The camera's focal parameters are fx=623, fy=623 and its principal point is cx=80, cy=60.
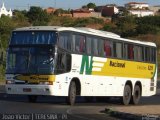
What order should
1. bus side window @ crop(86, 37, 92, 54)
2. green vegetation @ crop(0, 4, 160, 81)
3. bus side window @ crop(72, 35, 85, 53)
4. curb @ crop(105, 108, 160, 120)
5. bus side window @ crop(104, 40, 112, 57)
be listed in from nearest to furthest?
curb @ crop(105, 108, 160, 120), bus side window @ crop(72, 35, 85, 53), bus side window @ crop(86, 37, 92, 54), bus side window @ crop(104, 40, 112, 57), green vegetation @ crop(0, 4, 160, 81)

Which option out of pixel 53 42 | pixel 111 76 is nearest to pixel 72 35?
pixel 53 42

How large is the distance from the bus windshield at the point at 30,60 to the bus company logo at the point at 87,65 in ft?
6.43

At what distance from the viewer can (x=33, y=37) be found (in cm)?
2473

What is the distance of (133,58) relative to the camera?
29969 mm

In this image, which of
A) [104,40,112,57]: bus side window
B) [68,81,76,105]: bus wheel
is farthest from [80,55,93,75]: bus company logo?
[104,40,112,57]: bus side window

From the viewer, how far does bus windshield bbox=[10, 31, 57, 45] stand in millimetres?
24344

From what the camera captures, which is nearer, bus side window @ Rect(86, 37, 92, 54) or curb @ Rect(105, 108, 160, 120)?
curb @ Rect(105, 108, 160, 120)

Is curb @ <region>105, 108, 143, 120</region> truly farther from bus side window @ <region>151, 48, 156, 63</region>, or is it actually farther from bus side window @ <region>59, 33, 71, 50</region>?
bus side window @ <region>151, 48, 156, 63</region>

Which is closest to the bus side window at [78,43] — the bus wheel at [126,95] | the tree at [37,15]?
the bus wheel at [126,95]

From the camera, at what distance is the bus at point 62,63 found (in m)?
24.1

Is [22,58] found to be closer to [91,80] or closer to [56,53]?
[56,53]

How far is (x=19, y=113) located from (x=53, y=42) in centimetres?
522

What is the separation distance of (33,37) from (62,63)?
1.60m

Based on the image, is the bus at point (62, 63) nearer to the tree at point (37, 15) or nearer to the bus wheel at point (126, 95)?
the bus wheel at point (126, 95)
